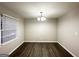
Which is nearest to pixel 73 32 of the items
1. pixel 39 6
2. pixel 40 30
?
pixel 39 6

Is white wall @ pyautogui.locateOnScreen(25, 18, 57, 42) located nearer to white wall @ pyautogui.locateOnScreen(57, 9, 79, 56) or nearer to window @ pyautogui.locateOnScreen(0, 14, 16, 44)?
white wall @ pyautogui.locateOnScreen(57, 9, 79, 56)

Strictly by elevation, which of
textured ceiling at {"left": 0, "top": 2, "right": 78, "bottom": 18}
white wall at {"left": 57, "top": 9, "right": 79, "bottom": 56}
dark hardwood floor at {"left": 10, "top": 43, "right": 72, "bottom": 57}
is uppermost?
textured ceiling at {"left": 0, "top": 2, "right": 78, "bottom": 18}

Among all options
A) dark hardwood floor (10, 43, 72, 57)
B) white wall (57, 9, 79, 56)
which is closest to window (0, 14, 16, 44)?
dark hardwood floor (10, 43, 72, 57)

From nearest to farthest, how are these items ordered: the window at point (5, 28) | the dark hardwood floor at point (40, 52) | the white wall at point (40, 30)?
the window at point (5, 28) < the dark hardwood floor at point (40, 52) < the white wall at point (40, 30)

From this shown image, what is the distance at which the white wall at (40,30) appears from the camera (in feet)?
25.0

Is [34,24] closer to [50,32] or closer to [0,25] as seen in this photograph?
[50,32]

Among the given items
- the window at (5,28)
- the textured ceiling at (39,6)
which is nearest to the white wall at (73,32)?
the textured ceiling at (39,6)

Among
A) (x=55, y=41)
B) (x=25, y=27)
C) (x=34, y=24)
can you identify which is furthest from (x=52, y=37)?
(x=25, y=27)

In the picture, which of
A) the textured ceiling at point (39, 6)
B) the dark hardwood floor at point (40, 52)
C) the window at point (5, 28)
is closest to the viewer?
the textured ceiling at point (39, 6)

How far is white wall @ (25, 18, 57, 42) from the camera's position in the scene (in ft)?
25.0

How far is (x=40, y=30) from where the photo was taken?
7680 mm

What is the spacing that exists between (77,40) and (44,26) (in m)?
4.46

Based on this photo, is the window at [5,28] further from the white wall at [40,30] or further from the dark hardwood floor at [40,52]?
the white wall at [40,30]

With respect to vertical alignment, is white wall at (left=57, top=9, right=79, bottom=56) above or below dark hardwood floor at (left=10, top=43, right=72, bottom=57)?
above
